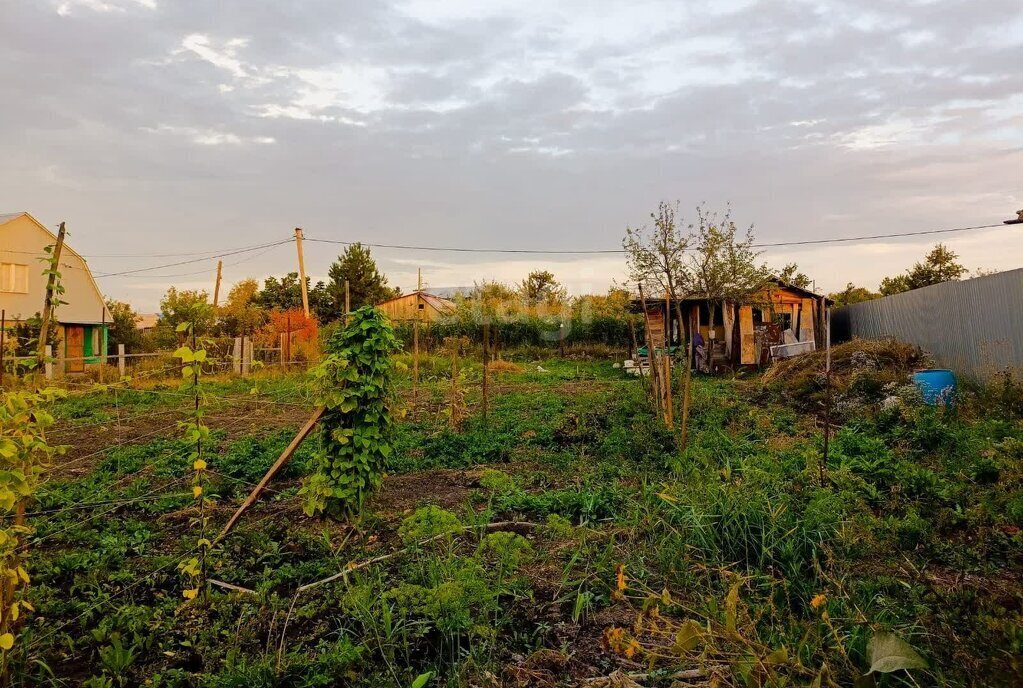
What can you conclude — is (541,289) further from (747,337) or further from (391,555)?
(391,555)

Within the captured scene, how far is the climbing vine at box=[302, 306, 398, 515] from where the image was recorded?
497 cm

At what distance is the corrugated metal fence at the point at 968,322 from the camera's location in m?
9.17

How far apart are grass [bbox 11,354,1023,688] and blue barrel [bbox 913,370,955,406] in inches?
67.9

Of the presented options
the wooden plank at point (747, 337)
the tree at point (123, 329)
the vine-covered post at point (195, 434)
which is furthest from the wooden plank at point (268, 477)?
the tree at point (123, 329)

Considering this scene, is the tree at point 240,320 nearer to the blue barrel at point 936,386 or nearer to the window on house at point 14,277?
the window on house at point 14,277

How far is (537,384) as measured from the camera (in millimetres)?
13766

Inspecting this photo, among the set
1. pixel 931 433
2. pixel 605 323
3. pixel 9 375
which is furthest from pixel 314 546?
pixel 605 323

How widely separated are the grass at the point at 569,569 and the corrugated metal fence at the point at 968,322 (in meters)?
2.43

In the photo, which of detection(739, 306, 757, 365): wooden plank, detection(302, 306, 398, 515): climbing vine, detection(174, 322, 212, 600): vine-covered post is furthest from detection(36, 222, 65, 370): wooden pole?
detection(739, 306, 757, 365): wooden plank

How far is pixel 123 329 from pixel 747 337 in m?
24.0

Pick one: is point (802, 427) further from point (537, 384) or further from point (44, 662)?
point (44, 662)

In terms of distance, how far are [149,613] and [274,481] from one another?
2727 millimetres

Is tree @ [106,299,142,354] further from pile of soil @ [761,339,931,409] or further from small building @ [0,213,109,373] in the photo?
pile of soil @ [761,339,931,409]

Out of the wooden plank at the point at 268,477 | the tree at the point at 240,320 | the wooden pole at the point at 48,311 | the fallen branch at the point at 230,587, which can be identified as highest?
the tree at the point at 240,320
